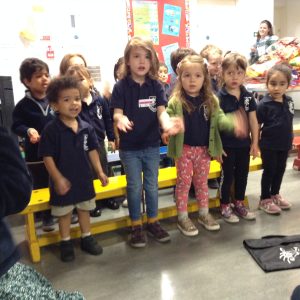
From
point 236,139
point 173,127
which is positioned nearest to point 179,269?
point 173,127

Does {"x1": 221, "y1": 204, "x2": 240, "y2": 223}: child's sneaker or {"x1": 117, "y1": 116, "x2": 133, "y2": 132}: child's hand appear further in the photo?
{"x1": 221, "y1": 204, "x2": 240, "y2": 223}: child's sneaker

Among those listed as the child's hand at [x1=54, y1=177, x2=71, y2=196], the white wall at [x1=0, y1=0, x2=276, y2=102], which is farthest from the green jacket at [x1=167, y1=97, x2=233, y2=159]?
the white wall at [x1=0, y1=0, x2=276, y2=102]

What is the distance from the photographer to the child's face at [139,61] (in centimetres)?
193

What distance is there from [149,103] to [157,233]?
2.67ft

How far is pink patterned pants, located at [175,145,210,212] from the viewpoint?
7.22 ft

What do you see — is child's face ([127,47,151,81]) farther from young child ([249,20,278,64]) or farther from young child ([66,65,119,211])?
young child ([249,20,278,64])

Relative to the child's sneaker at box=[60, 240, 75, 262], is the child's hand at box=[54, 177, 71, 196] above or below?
above

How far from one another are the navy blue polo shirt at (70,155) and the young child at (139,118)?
240mm

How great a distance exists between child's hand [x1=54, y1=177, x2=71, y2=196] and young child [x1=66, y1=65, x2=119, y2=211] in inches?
23.4

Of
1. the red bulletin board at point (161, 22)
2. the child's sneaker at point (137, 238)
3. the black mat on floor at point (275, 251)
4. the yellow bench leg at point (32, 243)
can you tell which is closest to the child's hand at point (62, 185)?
the yellow bench leg at point (32, 243)

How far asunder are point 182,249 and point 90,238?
1.82 feet

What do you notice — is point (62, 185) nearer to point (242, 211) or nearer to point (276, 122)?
point (242, 211)

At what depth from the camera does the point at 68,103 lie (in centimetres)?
185

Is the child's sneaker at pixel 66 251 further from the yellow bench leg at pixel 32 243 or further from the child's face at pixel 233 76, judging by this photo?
the child's face at pixel 233 76
